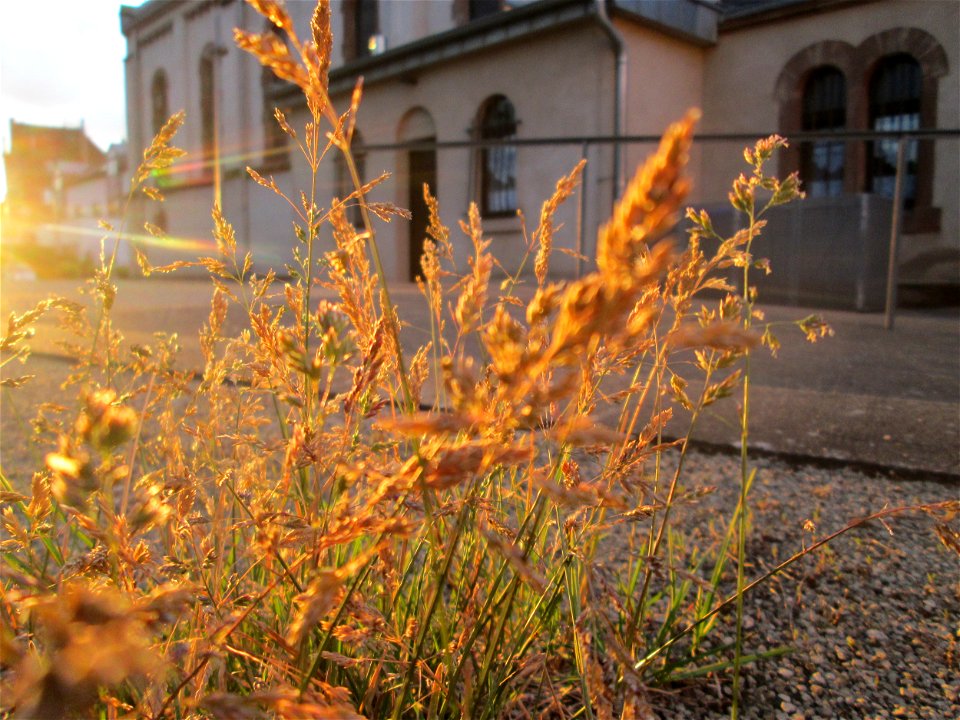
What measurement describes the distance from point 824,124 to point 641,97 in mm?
3047

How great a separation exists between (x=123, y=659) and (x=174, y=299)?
8938mm

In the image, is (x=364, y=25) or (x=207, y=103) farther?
(x=207, y=103)

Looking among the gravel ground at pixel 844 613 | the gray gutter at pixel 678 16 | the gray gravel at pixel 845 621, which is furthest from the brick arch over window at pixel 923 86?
the gray gravel at pixel 845 621

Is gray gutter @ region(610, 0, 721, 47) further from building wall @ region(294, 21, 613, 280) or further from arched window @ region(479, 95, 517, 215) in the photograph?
arched window @ region(479, 95, 517, 215)

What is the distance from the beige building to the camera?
10148mm

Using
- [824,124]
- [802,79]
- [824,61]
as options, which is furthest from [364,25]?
[824,124]

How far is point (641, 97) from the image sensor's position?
428 inches

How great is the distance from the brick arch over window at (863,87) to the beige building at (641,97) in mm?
19

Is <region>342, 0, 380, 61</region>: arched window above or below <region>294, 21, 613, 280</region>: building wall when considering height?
above

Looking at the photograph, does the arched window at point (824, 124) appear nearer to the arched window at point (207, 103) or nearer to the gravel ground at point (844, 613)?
the gravel ground at point (844, 613)

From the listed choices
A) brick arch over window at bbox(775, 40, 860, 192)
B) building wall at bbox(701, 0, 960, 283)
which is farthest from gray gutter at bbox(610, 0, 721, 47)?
brick arch over window at bbox(775, 40, 860, 192)

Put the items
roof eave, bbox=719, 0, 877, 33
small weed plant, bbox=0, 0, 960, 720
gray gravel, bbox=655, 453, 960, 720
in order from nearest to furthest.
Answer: small weed plant, bbox=0, 0, 960, 720
gray gravel, bbox=655, 453, 960, 720
roof eave, bbox=719, 0, 877, 33

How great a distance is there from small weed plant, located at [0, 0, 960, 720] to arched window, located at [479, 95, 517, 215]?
1080cm

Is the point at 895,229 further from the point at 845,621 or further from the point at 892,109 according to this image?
the point at 892,109
